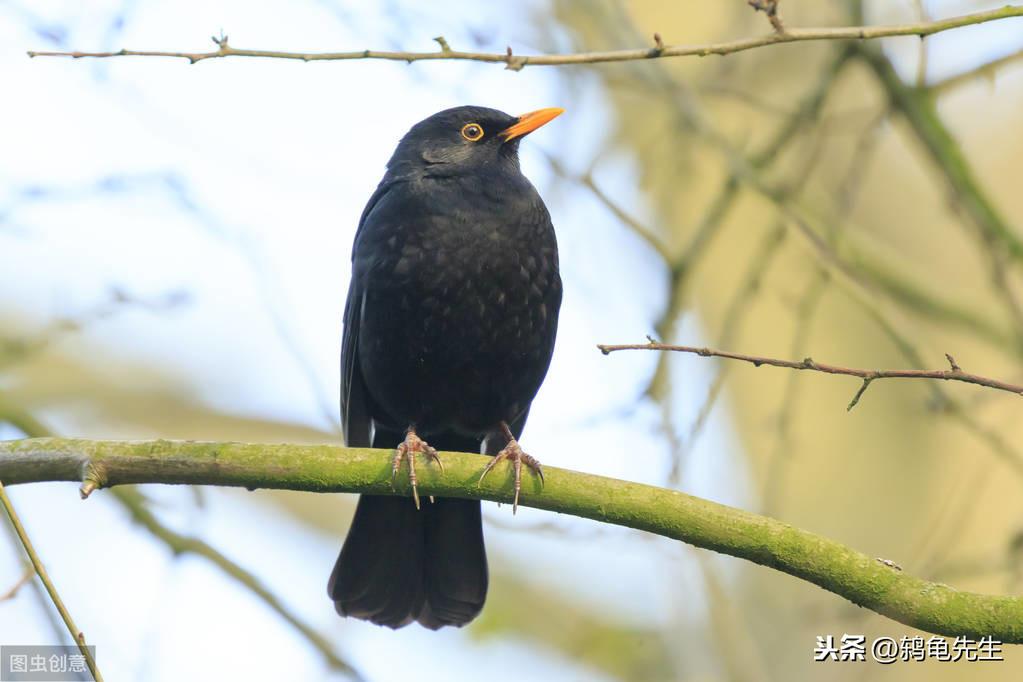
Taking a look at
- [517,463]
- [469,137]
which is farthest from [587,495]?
[469,137]

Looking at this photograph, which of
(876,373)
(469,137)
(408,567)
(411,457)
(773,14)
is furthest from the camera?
(469,137)

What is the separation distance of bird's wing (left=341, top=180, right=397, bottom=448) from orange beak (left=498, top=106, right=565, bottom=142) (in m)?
0.58

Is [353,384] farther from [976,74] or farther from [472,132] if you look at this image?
[976,74]

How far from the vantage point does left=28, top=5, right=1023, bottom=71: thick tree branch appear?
3.13 meters

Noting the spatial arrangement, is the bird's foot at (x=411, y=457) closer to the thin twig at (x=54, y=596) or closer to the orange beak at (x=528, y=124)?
the thin twig at (x=54, y=596)

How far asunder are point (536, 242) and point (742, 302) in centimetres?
105

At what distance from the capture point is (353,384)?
4.73 m

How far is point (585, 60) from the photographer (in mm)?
3203

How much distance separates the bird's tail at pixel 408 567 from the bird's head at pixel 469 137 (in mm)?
1458

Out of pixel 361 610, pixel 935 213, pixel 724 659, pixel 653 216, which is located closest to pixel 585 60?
pixel 361 610

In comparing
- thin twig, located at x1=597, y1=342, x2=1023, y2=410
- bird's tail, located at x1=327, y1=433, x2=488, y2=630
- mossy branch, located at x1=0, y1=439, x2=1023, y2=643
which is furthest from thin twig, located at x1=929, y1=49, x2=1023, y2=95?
bird's tail, located at x1=327, y1=433, x2=488, y2=630

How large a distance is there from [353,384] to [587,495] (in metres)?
1.73

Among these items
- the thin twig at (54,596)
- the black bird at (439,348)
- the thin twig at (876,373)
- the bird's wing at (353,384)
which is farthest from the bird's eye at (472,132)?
the thin twig at (54,596)

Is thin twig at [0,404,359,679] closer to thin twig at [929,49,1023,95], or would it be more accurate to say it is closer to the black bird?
the black bird
